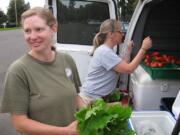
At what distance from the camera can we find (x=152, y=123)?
9.30ft

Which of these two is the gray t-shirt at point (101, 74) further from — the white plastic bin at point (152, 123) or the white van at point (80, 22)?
the white plastic bin at point (152, 123)

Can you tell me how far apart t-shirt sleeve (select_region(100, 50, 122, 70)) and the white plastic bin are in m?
1.26

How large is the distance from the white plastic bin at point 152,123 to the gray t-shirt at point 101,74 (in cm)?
127

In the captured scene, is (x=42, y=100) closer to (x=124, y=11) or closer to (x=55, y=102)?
(x=55, y=102)

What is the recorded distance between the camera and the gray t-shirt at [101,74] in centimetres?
408

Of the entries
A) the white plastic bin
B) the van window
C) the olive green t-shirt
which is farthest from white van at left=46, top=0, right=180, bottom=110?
the olive green t-shirt

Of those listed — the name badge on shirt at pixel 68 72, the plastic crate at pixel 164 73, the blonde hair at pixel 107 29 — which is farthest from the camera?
the blonde hair at pixel 107 29

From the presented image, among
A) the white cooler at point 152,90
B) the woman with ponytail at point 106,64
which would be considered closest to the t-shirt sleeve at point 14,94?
the white cooler at point 152,90

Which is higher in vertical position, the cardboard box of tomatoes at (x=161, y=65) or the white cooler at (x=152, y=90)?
the cardboard box of tomatoes at (x=161, y=65)

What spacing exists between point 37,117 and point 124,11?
19.8ft

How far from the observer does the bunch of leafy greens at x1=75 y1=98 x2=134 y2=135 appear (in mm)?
2059

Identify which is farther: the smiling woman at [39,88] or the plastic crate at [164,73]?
the plastic crate at [164,73]

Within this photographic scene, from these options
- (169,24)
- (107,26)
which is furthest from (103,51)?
(169,24)

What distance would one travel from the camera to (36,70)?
242cm
